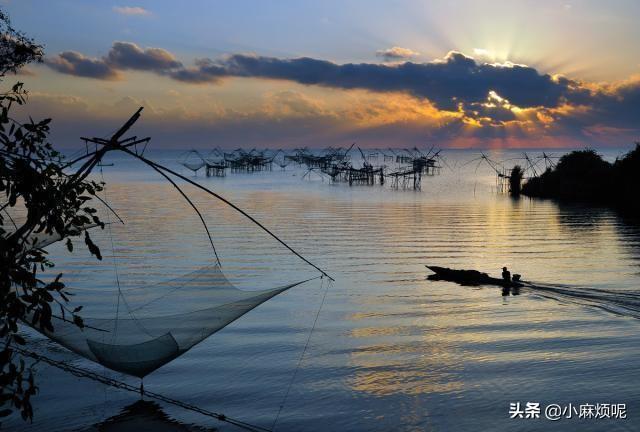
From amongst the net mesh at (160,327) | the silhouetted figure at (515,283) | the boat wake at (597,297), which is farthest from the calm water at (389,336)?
the net mesh at (160,327)

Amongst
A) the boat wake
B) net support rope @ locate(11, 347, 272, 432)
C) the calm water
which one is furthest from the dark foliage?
net support rope @ locate(11, 347, 272, 432)

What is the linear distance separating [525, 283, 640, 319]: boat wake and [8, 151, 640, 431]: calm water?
2.1 inches

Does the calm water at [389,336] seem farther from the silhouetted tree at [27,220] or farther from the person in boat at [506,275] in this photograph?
the silhouetted tree at [27,220]

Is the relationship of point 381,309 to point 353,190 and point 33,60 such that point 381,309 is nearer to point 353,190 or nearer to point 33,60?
point 33,60

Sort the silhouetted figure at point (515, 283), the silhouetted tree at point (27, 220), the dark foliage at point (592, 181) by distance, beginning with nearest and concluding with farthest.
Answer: the silhouetted tree at point (27, 220)
the silhouetted figure at point (515, 283)
the dark foliage at point (592, 181)

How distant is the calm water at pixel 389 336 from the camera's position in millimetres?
6855

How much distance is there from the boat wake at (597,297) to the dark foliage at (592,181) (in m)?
18.8

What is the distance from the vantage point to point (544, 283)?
13242 mm

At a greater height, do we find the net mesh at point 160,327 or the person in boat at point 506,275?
the net mesh at point 160,327

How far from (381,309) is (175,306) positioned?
14.6ft

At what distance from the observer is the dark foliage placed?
30672 millimetres

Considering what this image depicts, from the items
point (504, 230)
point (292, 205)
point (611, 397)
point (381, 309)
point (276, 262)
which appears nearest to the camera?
point (611, 397)

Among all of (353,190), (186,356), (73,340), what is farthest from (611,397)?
(353,190)

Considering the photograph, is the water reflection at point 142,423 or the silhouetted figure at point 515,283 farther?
the silhouetted figure at point 515,283
